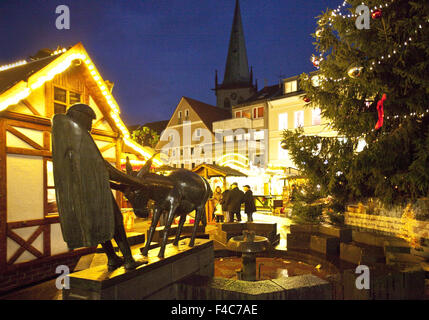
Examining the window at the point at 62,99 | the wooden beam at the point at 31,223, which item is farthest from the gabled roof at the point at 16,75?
the wooden beam at the point at 31,223

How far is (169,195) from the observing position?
14.5 feet

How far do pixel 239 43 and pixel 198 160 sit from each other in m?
43.4

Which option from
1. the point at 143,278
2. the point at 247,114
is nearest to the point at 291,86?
the point at 247,114

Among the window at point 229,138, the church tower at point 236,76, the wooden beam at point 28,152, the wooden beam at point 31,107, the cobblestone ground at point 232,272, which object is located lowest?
the cobblestone ground at point 232,272

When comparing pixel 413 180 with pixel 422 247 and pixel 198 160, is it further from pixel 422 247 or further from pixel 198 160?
pixel 198 160

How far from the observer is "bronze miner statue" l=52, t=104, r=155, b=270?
279cm

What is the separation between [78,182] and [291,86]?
2767 centimetres

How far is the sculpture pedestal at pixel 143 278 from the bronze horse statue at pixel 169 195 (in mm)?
227

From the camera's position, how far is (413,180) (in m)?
5.54

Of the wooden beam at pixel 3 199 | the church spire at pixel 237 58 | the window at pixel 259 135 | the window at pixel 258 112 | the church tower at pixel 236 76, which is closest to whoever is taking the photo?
the wooden beam at pixel 3 199

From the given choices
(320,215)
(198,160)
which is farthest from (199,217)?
(198,160)

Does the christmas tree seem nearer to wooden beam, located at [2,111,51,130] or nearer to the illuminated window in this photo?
wooden beam, located at [2,111,51,130]

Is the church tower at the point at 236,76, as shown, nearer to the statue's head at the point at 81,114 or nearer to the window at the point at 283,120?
the window at the point at 283,120

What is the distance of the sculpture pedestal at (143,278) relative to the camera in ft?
9.82
